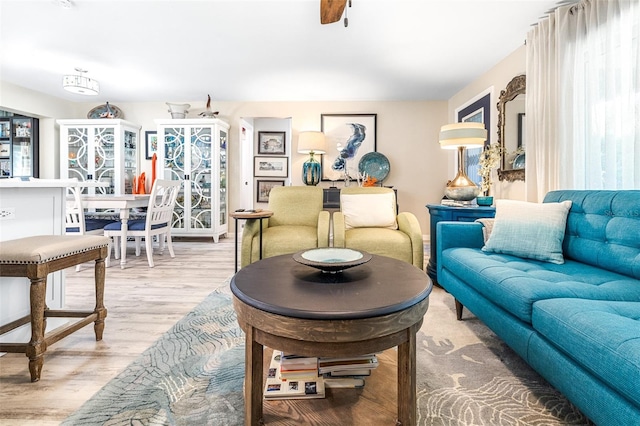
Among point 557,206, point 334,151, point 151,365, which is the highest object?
point 334,151

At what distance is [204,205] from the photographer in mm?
Answer: 5230

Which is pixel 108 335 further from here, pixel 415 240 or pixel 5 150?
pixel 5 150

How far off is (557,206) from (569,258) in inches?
12.8

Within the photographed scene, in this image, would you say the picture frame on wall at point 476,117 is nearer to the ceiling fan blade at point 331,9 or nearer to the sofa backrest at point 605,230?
the sofa backrest at point 605,230

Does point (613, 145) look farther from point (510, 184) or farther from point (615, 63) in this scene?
point (510, 184)

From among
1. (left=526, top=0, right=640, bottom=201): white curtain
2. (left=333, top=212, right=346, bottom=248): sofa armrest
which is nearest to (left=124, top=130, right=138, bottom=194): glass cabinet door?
(left=333, top=212, right=346, bottom=248): sofa armrest

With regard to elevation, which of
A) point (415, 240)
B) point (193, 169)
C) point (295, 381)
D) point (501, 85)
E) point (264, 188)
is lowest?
point (295, 381)

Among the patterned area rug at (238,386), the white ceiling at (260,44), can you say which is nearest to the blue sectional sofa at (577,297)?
the patterned area rug at (238,386)

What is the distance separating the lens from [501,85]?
144 inches

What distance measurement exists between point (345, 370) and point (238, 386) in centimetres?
50

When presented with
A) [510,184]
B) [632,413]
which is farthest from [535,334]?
[510,184]

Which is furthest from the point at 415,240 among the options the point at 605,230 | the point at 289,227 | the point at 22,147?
the point at 22,147

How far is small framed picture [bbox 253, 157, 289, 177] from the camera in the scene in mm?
5902

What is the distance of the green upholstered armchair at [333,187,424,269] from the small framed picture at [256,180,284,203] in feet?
9.47
